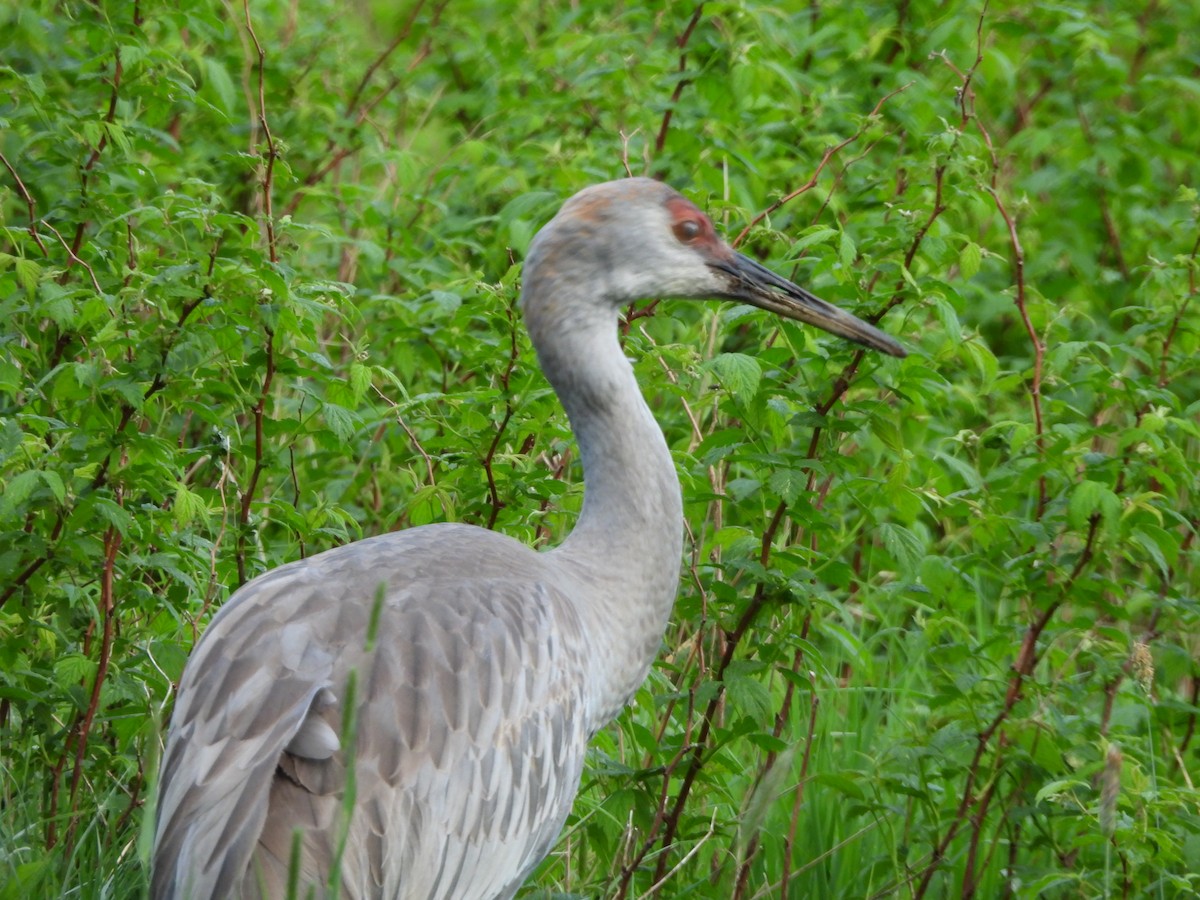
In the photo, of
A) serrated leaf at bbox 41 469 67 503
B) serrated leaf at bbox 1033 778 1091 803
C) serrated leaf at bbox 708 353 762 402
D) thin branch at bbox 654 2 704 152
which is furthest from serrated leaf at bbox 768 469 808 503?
thin branch at bbox 654 2 704 152

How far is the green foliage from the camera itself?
11.5ft

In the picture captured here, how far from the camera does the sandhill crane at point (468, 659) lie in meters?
2.88

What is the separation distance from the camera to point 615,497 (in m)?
3.54

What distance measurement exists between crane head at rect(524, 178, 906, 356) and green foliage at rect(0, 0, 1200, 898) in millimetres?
94

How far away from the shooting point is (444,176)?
5680 mm

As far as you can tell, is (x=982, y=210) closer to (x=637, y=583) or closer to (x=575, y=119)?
(x=637, y=583)

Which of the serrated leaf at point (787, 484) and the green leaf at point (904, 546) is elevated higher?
the serrated leaf at point (787, 484)

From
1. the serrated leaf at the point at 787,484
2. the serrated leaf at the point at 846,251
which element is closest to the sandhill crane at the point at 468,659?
the serrated leaf at the point at 846,251

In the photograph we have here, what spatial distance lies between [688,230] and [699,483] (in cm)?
76

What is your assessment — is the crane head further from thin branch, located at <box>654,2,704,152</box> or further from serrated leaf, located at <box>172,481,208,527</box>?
thin branch, located at <box>654,2,704,152</box>

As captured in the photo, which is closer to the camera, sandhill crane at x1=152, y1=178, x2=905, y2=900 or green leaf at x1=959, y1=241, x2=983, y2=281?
sandhill crane at x1=152, y1=178, x2=905, y2=900

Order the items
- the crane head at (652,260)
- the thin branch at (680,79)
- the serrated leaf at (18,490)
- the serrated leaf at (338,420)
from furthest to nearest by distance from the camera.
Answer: the thin branch at (680,79) < the serrated leaf at (338,420) < the crane head at (652,260) < the serrated leaf at (18,490)

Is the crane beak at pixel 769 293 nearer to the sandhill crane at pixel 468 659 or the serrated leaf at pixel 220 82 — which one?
the sandhill crane at pixel 468 659

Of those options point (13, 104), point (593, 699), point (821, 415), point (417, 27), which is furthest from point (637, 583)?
point (417, 27)
